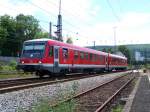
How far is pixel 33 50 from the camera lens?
28.8 m

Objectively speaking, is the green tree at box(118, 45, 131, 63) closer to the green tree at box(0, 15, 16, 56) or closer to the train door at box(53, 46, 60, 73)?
the green tree at box(0, 15, 16, 56)

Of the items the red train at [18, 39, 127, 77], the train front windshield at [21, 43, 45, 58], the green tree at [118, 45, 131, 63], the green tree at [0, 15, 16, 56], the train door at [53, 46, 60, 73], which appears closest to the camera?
the red train at [18, 39, 127, 77]

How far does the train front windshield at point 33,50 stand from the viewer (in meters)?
28.1

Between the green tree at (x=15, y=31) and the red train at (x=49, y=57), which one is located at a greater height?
the green tree at (x=15, y=31)

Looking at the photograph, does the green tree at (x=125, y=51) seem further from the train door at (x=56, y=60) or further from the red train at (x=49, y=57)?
the train door at (x=56, y=60)

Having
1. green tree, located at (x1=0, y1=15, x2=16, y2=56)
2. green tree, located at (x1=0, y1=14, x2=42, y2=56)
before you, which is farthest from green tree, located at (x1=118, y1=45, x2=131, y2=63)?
green tree, located at (x1=0, y1=15, x2=16, y2=56)

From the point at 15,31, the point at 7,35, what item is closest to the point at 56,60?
the point at 7,35

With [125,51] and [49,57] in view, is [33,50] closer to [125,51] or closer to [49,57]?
[49,57]

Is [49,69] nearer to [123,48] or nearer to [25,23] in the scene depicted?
[25,23]

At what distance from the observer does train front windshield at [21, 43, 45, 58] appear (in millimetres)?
28119

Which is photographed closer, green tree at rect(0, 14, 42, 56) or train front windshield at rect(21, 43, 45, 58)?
train front windshield at rect(21, 43, 45, 58)

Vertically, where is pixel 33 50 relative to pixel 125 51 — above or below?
below

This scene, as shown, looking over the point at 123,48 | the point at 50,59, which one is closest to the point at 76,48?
the point at 50,59

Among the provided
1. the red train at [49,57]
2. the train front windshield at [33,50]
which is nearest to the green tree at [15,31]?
the red train at [49,57]
